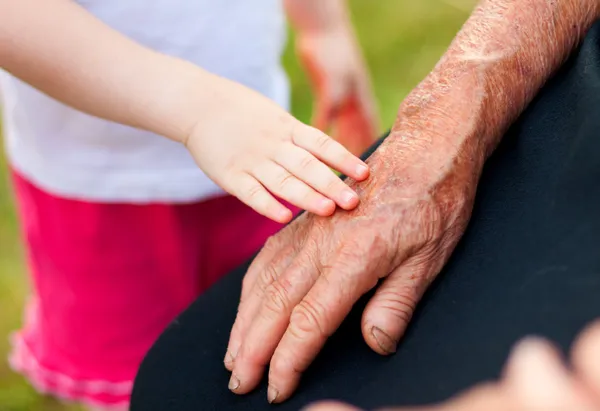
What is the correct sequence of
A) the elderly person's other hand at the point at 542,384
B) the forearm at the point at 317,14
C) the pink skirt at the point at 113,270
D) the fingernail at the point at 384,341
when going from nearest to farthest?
the elderly person's other hand at the point at 542,384, the fingernail at the point at 384,341, the pink skirt at the point at 113,270, the forearm at the point at 317,14

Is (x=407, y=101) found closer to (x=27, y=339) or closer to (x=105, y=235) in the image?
(x=105, y=235)

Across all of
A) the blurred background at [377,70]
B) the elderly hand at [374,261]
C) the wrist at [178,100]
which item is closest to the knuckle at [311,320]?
the elderly hand at [374,261]

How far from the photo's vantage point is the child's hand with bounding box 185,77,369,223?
3.45ft

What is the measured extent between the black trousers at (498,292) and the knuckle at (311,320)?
57 millimetres

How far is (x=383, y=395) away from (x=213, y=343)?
330 mm

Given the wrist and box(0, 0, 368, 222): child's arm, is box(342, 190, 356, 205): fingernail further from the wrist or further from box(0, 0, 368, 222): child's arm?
the wrist

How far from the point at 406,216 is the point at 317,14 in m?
1.13

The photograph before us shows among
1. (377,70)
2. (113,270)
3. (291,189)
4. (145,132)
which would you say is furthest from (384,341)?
(377,70)

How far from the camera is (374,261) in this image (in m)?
0.95

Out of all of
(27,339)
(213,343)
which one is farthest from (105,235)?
(213,343)

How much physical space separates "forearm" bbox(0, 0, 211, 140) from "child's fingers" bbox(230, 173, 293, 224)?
14 cm

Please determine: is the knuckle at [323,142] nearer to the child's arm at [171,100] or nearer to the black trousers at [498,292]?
the child's arm at [171,100]

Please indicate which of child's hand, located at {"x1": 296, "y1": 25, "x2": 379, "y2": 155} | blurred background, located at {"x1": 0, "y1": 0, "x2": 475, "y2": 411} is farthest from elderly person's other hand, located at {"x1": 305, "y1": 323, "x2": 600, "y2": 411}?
blurred background, located at {"x1": 0, "y1": 0, "x2": 475, "y2": 411}

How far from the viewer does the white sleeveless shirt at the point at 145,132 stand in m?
1.51
